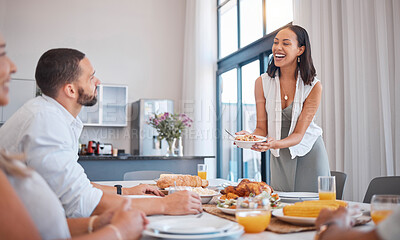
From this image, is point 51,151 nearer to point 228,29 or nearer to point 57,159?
point 57,159

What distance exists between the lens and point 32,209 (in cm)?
79

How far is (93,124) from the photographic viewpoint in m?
5.99

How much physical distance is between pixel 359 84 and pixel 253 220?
224 cm

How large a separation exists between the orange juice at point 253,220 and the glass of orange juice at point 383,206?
295mm

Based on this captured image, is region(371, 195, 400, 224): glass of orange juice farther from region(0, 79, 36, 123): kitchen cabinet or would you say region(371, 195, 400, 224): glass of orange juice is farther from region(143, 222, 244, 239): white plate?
region(0, 79, 36, 123): kitchen cabinet

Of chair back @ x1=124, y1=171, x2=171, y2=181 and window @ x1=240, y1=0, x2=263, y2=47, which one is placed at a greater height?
window @ x1=240, y1=0, x2=263, y2=47

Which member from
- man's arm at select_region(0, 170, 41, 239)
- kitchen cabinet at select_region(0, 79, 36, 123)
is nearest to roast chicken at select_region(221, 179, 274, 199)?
man's arm at select_region(0, 170, 41, 239)

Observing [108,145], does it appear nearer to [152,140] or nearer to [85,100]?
[152,140]

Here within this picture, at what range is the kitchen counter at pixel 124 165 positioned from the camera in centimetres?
383

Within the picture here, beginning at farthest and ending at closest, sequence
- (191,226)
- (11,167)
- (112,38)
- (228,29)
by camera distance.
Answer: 1. (112,38)
2. (228,29)
3. (191,226)
4. (11,167)

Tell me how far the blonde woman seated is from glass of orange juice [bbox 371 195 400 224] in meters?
0.62

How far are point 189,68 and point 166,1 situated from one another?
1565mm

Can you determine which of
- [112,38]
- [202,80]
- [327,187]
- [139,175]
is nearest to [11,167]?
[327,187]

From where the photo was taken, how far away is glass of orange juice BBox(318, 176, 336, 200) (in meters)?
1.29
